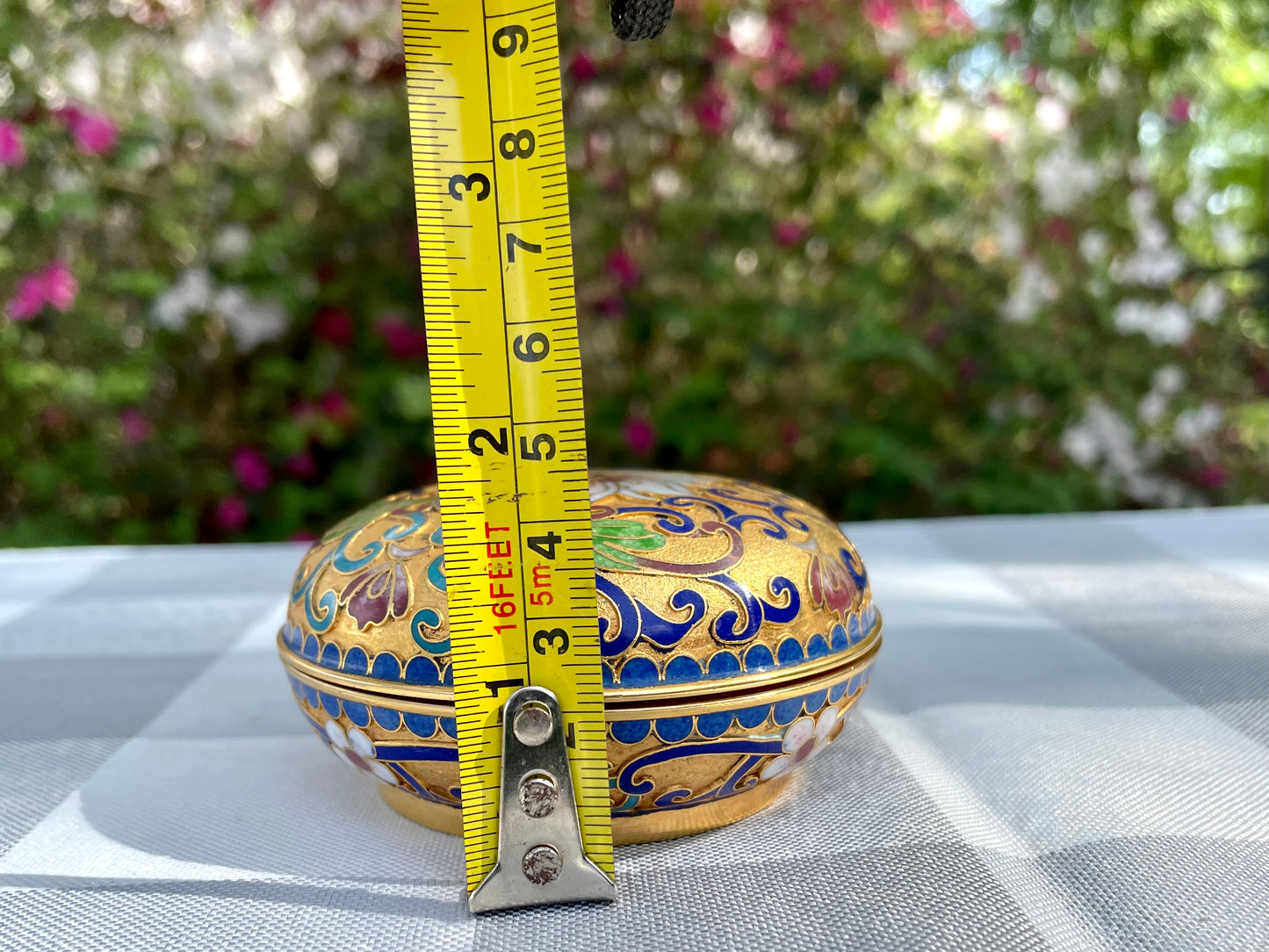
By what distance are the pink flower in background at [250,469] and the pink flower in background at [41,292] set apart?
0.58 m

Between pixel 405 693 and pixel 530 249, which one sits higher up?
pixel 530 249

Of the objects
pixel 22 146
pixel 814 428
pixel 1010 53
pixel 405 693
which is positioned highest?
pixel 1010 53

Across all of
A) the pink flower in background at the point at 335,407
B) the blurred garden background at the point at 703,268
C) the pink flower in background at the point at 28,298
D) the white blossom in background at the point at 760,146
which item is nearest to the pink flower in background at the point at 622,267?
the blurred garden background at the point at 703,268

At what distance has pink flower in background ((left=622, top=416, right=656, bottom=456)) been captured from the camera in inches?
113

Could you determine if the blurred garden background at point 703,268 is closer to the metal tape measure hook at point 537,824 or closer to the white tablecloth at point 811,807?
the white tablecloth at point 811,807

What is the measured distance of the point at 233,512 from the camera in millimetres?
2904

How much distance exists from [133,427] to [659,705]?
242cm

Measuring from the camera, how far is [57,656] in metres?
1.48

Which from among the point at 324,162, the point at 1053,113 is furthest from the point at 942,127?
the point at 324,162

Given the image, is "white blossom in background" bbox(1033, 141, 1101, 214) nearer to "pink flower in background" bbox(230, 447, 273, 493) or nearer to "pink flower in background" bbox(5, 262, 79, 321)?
"pink flower in background" bbox(230, 447, 273, 493)

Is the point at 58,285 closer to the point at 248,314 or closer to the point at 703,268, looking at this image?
the point at 248,314

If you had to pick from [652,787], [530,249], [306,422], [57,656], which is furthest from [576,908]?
[306,422]

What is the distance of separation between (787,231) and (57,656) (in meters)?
2.17

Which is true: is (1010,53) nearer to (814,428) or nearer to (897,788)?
(814,428)
